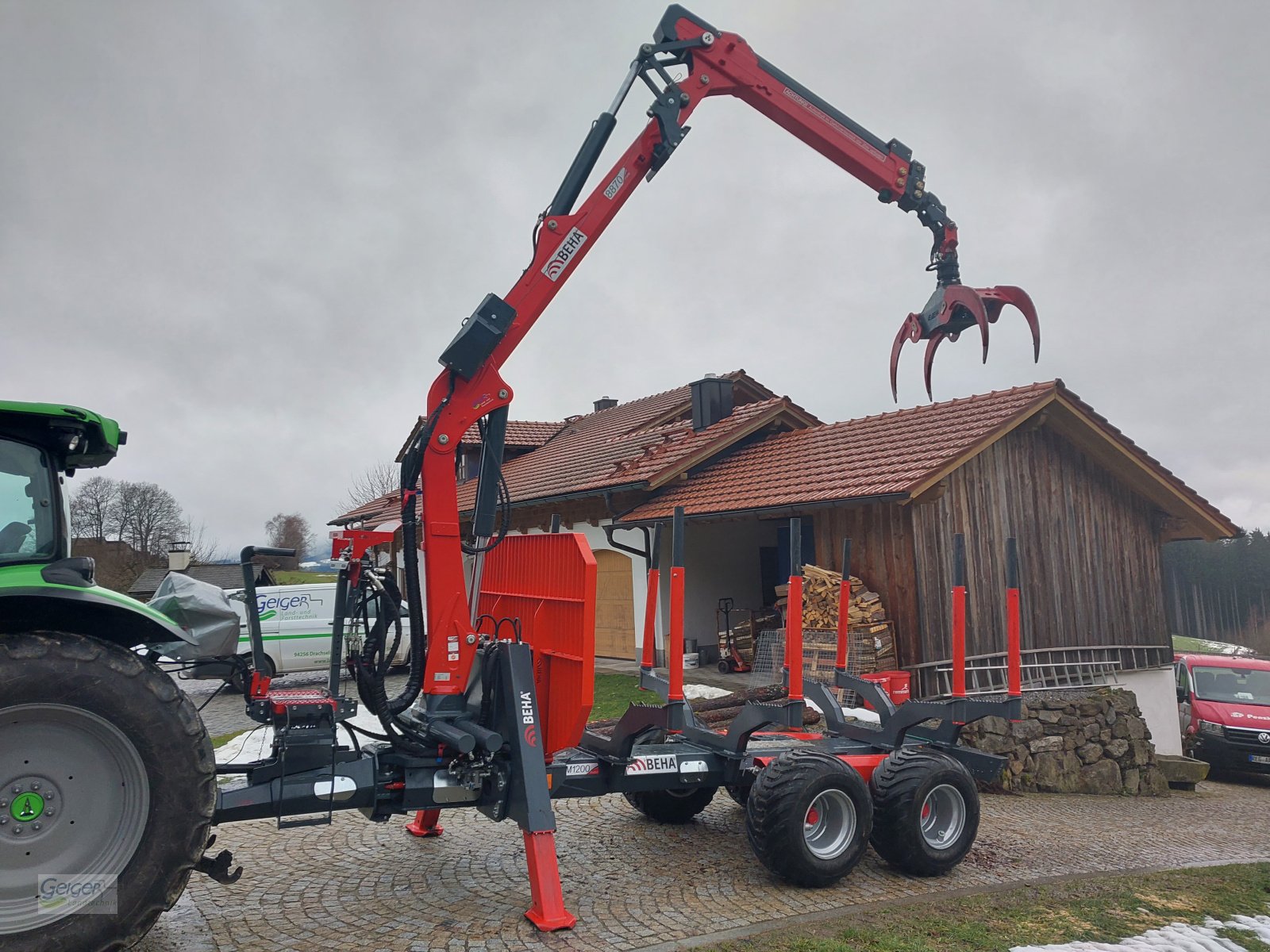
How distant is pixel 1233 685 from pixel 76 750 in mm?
16904

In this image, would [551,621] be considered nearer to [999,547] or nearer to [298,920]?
[298,920]

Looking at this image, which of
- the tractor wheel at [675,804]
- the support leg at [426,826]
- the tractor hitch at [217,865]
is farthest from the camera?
the tractor wheel at [675,804]

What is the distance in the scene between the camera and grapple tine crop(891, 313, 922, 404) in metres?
7.96

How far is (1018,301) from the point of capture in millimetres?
7750

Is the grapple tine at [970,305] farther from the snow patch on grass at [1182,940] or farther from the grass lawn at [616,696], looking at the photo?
the grass lawn at [616,696]

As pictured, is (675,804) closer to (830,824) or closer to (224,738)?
(830,824)

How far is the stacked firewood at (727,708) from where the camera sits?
9.29 metres

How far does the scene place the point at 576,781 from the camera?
5.35m

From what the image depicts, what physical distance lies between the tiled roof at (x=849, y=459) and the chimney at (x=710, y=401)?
136 centimetres

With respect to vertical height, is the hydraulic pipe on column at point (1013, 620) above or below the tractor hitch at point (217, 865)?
above

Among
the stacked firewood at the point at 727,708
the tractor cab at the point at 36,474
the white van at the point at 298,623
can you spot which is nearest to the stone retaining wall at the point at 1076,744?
the stacked firewood at the point at 727,708

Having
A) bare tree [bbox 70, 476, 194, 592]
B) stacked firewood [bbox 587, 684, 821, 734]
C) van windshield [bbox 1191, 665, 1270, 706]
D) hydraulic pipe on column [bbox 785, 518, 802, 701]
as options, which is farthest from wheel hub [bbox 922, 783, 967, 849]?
bare tree [bbox 70, 476, 194, 592]

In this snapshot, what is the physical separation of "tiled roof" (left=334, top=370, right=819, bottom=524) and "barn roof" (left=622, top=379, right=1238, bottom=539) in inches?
23.9

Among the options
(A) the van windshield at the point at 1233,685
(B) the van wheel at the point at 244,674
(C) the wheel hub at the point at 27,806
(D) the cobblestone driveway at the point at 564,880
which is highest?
(B) the van wheel at the point at 244,674
